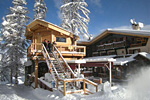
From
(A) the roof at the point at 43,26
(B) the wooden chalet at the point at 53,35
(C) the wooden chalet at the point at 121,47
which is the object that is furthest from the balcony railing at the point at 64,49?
(A) the roof at the point at 43,26

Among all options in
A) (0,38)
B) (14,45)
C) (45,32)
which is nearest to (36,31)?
(45,32)

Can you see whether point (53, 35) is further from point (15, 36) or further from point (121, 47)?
point (121, 47)

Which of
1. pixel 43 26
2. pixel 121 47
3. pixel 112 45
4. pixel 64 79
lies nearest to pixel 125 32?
pixel 121 47

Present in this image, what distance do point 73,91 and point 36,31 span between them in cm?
1145

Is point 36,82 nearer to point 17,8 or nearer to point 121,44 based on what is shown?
point 17,8

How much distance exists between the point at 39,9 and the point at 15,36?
13105 mm

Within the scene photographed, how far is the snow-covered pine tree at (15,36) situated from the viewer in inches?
757

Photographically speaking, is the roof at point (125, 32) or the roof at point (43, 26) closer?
the roof at point (43, 26)

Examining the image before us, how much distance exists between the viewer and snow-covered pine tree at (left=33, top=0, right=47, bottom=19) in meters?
29.3

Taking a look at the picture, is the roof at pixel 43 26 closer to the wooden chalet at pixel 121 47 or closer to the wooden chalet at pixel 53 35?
the wooden chalet at pixel 53 35

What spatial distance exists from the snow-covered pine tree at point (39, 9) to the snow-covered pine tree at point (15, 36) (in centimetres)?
714

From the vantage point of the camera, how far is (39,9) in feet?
98.6

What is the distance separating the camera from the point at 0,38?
2200cm

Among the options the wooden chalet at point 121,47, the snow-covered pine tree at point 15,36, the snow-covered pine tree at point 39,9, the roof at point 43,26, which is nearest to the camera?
the roof at point 43,26
